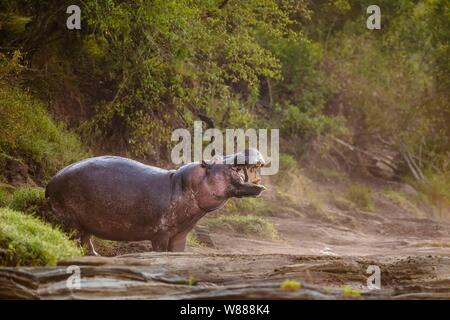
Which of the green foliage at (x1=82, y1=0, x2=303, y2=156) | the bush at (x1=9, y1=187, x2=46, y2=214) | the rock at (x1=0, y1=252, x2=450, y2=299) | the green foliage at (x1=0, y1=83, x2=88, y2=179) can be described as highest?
the green foliage at (x1=82, y1=0, x2=303, y2=156)

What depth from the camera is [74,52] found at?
67.1ft

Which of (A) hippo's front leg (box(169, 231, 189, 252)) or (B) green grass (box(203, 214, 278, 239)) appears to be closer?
(A) hippo's front leg (box(169, 231, 189, 252))

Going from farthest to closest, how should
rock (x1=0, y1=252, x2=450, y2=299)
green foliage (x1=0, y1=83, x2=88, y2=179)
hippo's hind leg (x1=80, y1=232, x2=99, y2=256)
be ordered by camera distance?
1. green foliage (x1=0, y1=83, x2=88, y2=179)
2. hippo's hind leg (x1=80, y1=232, x2=99, y2=256)
3. rock (x1=0, y1=252, x2=450, y2=299)

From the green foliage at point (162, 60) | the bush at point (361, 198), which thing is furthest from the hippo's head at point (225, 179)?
the bush at point (361, 198)

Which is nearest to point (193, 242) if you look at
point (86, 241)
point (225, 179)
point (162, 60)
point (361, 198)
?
point (86, 241)

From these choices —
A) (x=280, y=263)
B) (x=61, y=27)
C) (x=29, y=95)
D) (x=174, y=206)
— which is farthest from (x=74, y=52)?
(x=280, y=263)

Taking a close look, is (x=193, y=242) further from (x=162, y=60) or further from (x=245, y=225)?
(x=162, y=60)

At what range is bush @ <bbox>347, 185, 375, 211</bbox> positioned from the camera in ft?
85.6

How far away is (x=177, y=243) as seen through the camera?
508 inches

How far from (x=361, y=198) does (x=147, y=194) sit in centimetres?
1434

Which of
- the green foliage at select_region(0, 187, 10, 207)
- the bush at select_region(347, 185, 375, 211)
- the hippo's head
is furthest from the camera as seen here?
the bush at select_region(347, 185, 375, 211)

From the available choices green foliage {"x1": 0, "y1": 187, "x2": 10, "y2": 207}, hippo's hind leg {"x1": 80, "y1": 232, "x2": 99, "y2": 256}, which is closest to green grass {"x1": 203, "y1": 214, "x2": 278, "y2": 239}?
green foliage {"x1": 0, "y1": 187, "x2": 10, "y2": 207}

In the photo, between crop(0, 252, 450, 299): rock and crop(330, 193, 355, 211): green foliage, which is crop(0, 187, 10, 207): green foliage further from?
crop(330, 193, 355, 211): green foliage
